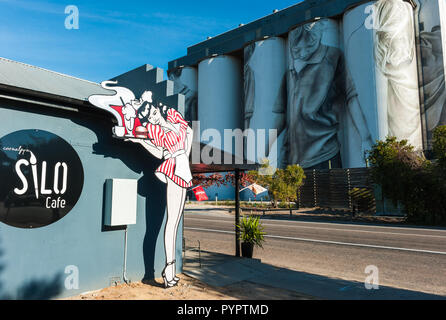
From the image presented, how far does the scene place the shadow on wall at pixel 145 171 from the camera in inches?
281

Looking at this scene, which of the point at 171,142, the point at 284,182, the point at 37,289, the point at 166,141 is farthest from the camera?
the point at 284,182

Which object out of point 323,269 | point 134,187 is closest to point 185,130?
point 134,187

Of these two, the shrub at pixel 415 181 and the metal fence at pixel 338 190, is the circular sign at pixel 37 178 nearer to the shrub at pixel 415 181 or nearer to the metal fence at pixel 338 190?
the shrub at pixel 415 181

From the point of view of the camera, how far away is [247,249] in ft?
33.6

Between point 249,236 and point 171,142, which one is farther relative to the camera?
point 249,236

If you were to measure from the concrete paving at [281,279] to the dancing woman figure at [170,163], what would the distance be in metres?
1.40

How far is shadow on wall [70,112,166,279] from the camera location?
715 cm

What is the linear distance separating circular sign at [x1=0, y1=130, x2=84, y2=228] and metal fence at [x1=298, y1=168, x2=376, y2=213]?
26641 mm

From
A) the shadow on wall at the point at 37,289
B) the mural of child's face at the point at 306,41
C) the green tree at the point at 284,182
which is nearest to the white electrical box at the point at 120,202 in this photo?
the shadow on wall at the point at 37,289

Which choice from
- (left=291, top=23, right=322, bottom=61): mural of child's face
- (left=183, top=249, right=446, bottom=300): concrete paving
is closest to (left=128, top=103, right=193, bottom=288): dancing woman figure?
(left=183, top=249, right=446, bottom=300): concrete paving

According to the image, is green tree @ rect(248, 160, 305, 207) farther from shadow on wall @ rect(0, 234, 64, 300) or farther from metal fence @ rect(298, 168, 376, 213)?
shadow on wall @ rect(0, 234, 64, 300)

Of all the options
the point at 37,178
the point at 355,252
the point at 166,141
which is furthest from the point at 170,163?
the point at 355,252

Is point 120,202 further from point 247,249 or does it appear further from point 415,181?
point 415,181

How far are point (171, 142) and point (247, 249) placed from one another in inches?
194
